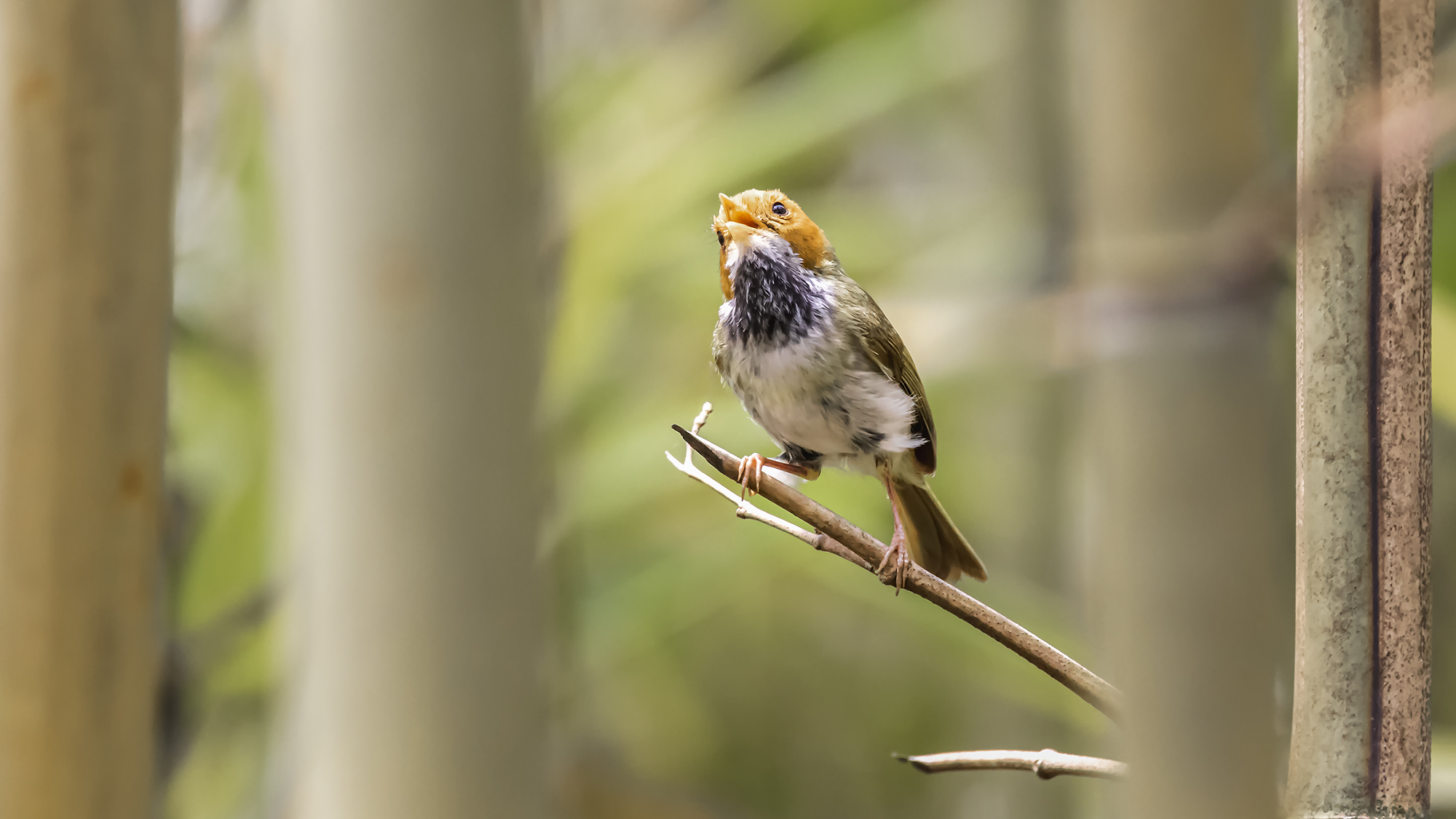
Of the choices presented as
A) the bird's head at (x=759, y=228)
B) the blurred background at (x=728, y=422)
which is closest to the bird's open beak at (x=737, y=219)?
the bird's head at (x=759, y=228)

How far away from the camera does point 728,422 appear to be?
105 centimetres

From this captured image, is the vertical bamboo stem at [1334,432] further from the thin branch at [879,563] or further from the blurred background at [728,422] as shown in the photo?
the blurred background at [728,422]

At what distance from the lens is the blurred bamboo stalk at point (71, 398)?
1.30ft

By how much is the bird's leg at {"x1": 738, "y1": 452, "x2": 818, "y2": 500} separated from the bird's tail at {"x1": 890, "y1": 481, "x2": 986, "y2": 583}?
1.3 inches

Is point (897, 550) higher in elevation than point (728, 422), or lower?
lower

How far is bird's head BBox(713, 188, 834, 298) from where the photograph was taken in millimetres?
337

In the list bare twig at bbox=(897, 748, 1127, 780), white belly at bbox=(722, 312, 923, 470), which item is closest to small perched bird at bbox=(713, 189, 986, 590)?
white belly at bbox=(722, 312, 923, 470)

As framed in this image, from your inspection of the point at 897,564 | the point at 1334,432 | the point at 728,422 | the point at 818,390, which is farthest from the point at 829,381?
the point at 728,422

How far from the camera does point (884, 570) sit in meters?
0.30

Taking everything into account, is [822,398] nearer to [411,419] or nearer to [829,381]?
[829,381]

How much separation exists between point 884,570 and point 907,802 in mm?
1214

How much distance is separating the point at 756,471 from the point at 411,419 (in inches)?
3.5

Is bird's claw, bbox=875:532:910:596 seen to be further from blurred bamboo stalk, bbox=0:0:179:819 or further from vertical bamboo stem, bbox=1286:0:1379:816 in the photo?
blurred bamboo stalk, bbox=0:0:179:819

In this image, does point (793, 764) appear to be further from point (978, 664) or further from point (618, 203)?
point (618, 203)
